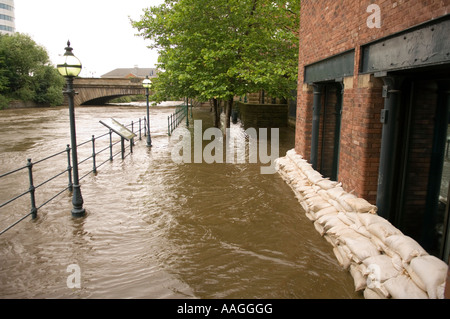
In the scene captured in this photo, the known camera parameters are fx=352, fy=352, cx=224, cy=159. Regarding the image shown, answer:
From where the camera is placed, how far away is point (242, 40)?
1450 cm

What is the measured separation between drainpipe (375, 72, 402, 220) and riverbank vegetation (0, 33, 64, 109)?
4535cm

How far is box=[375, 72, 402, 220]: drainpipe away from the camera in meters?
4.91

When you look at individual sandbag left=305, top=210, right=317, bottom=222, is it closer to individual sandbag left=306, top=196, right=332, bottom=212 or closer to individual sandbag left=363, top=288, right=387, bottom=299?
individual sandbag left=306, top=196, right=332, bottom=212

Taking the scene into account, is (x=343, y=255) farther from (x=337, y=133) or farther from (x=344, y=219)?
(x=337, y=133)

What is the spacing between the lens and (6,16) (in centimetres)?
8700

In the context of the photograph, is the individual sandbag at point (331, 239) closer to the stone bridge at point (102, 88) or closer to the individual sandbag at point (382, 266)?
the individual sandbag at point (382, 266)

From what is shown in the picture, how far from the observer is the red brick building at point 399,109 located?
4.21 m

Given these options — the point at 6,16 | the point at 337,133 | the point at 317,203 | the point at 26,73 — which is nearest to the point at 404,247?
the point at 317,203

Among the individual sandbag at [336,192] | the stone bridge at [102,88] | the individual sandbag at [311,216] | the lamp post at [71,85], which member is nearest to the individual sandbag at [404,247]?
the individual sandbag at [336,192]

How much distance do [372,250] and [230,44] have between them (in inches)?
437

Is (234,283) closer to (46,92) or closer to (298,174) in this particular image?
(298,174)

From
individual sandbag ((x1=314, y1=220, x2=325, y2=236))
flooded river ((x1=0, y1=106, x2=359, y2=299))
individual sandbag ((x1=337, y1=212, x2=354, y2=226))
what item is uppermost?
individual sandbag ((x1=337, y1=212, x2=354, y2=226))

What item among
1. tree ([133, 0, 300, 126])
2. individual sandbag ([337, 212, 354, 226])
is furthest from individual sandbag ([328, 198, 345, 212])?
tree ([133, 0, 300, 126])

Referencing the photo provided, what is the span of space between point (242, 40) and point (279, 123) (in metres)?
8.65
